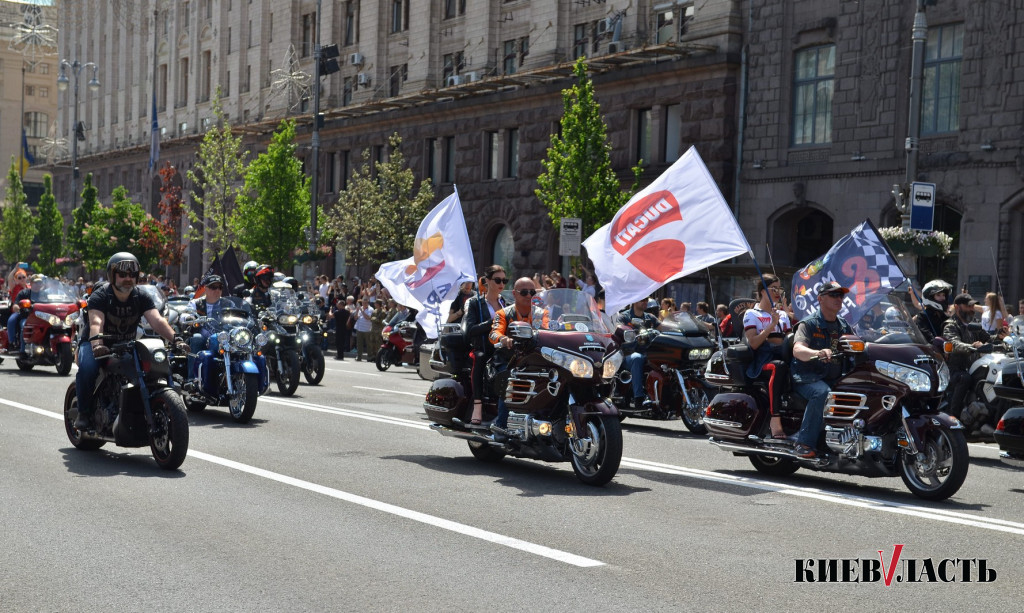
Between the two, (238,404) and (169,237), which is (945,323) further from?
(169,237)

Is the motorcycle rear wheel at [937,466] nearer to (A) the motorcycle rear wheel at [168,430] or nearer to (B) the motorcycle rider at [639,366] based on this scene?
(A) the motorcycle rear wheel at [168,430]

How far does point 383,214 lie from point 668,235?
3103 centimetres

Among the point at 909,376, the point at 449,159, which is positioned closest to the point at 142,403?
the point at 909,376

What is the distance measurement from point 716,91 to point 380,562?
27646mm

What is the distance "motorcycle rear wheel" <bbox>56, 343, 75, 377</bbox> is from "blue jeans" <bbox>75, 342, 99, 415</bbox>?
11041 millimetres

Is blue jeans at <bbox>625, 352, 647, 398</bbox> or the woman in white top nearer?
the woman in white top

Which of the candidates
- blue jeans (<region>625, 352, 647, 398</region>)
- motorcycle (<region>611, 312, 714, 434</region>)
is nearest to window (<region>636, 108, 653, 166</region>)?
blue jeans (<region>625, 352, 647, 398</region>)

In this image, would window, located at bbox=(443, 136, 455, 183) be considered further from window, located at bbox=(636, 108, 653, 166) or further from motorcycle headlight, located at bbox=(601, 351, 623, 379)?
motorcycle headlight, located at bbox=(601, 351, 623, 379)

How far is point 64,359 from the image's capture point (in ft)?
72.2

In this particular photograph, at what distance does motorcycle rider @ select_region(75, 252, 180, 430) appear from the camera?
1104 cm

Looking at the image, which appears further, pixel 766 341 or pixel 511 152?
pixel 511 152

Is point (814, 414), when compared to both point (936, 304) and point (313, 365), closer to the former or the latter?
point (936, 304)

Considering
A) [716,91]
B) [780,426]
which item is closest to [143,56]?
[716,91]

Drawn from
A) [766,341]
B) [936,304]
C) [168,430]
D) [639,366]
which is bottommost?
[168,430]
